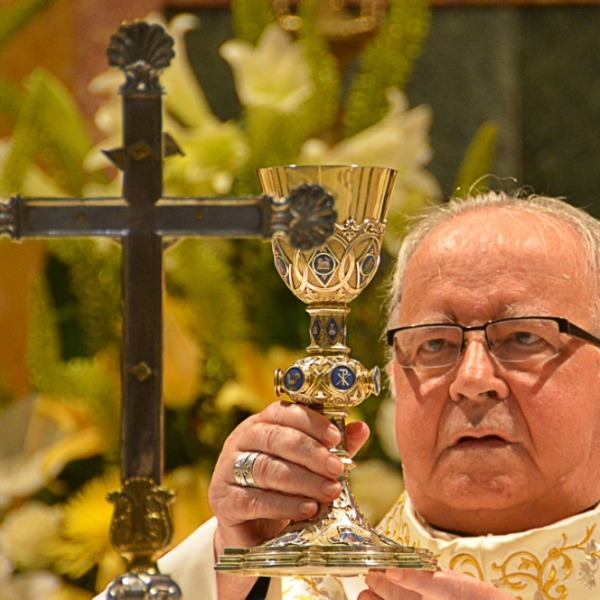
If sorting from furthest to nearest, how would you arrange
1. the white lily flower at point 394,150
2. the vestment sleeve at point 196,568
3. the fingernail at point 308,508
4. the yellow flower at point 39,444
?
the white lily flower at point 394,150 < the yellow flower at point 39,444 < the vestment sleeve at point 196,568 < the fingernail at point 308,508

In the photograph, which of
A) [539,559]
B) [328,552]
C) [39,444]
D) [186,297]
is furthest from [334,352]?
[39,444]

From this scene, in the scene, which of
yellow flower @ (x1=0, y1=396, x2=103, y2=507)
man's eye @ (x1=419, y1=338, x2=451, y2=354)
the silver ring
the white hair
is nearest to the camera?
the silver ring

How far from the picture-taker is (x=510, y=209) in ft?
8.70

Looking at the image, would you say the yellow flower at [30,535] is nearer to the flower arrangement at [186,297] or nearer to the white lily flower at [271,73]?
the flower arrangement at [186,297]

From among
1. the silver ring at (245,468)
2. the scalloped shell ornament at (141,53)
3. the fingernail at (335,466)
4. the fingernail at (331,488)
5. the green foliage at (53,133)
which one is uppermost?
the green foliage at (53,133)

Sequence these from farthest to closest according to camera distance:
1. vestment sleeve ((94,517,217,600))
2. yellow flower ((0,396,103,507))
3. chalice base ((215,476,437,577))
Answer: yellow flower ((0,396,103,507)) < vestment sleeve ((94,517,217,600)) < chalice base ((215,476,437,577))

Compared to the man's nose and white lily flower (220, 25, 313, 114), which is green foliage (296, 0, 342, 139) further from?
the man's nose

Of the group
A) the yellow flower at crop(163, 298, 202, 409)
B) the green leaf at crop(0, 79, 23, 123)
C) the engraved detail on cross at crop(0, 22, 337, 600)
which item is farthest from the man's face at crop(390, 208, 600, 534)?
the engraved detail on cross at crop(0, 22, 337, 600)

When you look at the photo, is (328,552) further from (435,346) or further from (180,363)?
(180,363)

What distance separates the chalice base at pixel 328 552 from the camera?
1.59 meters

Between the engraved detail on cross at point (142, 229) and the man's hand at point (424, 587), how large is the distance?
435mm

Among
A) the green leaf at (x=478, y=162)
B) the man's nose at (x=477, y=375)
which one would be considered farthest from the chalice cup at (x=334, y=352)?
the green leaf at (x=478, y=162)

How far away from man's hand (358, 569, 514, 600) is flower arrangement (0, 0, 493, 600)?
2.69ft

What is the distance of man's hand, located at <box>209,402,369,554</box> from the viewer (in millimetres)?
1746
